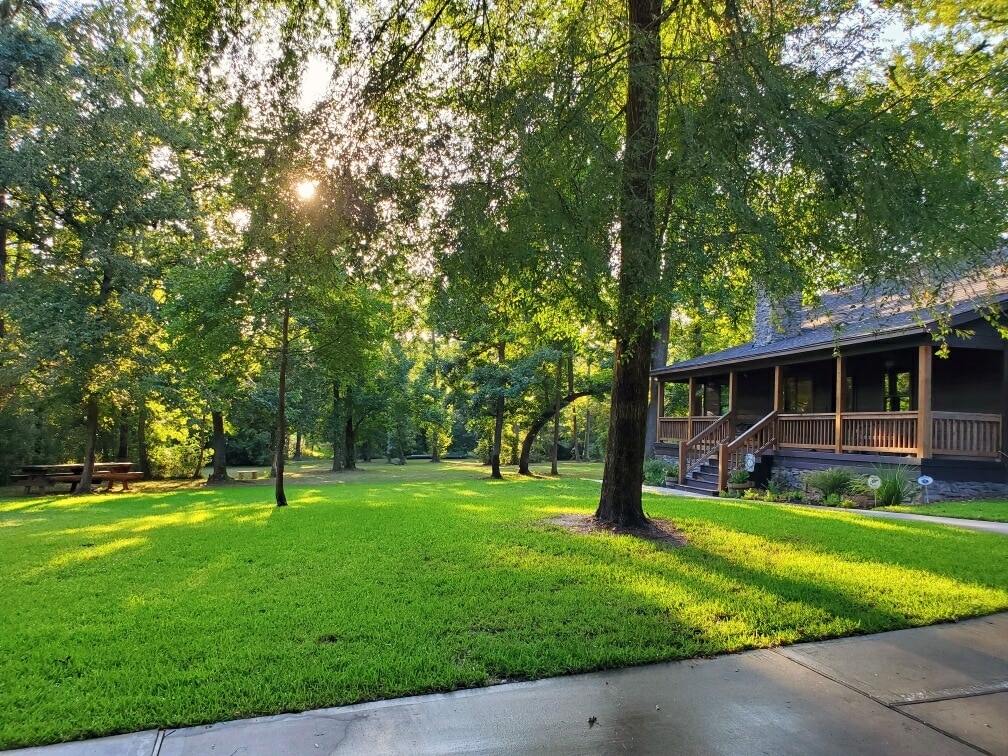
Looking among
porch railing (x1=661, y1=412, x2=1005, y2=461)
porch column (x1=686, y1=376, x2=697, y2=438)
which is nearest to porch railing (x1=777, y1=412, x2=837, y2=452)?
porch railing (x1=661, y1=412, x2=1005, y2=461)

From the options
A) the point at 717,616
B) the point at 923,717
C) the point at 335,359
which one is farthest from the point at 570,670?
the point at 335,359

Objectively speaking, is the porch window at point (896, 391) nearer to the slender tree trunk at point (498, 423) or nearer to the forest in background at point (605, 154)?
the forest in background at point (605, 154)

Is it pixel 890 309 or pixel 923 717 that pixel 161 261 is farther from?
pixel 923 717

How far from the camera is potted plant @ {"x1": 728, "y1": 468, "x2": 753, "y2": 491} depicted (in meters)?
15.4

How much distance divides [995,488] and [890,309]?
421 cm

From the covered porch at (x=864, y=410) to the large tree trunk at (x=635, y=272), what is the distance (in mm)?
7708

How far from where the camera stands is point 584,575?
5594mm

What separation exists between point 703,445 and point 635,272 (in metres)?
14.8

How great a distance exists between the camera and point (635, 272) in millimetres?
5250

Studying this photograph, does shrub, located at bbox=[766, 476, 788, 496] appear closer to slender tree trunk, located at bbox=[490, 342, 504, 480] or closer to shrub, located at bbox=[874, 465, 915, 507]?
shrub, located at bbox=[874, 465, 915, 507]

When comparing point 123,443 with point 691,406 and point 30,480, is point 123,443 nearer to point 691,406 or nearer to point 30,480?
point 30,480

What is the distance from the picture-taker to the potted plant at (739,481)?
605 inches

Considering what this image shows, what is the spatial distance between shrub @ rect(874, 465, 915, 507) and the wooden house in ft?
1.59

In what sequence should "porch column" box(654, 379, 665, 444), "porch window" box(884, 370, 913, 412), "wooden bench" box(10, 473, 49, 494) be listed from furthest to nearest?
1. "porch column" box(654, 379, 665, 444)
2. "wooden bench" box(10, 473, 49, 494)
3. "porch window" box(884, 370, 913, 412)
